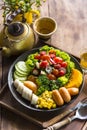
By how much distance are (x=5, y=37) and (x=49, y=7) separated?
1.24ft

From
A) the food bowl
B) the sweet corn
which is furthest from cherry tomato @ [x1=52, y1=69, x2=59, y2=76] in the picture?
the food bowl

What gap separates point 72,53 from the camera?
153 centimetres

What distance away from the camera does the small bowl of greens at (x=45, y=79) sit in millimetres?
1307

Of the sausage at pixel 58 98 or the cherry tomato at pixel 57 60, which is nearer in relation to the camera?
the sausage at pixel 58 98

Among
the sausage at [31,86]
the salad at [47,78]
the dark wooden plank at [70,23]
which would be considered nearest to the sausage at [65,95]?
the salad at [47,78]

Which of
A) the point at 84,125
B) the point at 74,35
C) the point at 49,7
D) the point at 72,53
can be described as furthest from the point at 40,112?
the point at 49,7

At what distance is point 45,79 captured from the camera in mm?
1355

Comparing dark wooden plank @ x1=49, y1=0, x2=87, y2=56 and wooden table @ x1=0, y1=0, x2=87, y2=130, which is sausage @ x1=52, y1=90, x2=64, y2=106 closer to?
wooden table @ x1=0, y1=0, x2=87, y2=130

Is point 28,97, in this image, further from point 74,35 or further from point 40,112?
point 74,35

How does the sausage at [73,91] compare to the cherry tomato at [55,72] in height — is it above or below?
below

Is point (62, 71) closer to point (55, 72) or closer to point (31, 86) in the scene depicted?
point (55, 72)

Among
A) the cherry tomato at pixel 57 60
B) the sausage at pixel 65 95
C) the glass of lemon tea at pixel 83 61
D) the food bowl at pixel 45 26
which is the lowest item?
the sausage at pixel 65 95

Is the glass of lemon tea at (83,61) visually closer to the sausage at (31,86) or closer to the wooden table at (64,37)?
the wooden table at (64,37)

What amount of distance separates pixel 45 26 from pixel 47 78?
346 millimetres
